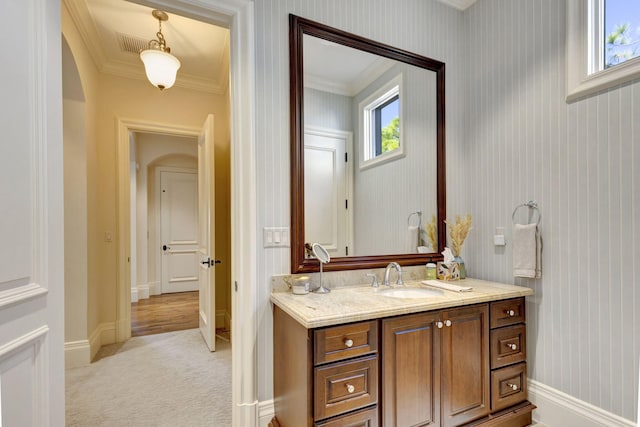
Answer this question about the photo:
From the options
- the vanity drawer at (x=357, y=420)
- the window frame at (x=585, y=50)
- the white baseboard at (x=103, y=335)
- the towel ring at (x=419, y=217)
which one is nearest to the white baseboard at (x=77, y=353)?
the white baseboard at (x=103, y=335)

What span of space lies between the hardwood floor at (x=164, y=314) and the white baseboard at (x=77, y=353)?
2.38ft

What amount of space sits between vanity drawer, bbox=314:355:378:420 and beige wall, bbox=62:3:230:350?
265 cm

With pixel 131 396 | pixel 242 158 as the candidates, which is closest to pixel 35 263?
pixel 242 158

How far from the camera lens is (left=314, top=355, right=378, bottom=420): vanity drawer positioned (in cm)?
126

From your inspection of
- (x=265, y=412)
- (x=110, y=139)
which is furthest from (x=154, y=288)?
(x=265, y=412)

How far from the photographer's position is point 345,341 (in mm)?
1319

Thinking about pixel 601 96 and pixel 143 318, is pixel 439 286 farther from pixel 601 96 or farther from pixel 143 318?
pixel 143 318

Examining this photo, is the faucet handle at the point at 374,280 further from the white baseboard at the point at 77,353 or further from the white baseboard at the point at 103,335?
the white baseboard at the point at 103,335

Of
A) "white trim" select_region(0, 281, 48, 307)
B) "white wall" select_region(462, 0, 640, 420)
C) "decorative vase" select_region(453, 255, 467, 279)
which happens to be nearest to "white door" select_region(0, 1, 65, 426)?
"white trim" select_region(0, 281, 48, 307)

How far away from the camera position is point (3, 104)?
0.95 meters

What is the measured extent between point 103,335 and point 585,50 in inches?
184

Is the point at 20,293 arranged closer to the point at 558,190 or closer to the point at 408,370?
the point at 408,370

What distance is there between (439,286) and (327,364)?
99cm

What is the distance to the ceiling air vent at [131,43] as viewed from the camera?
2777 mm
